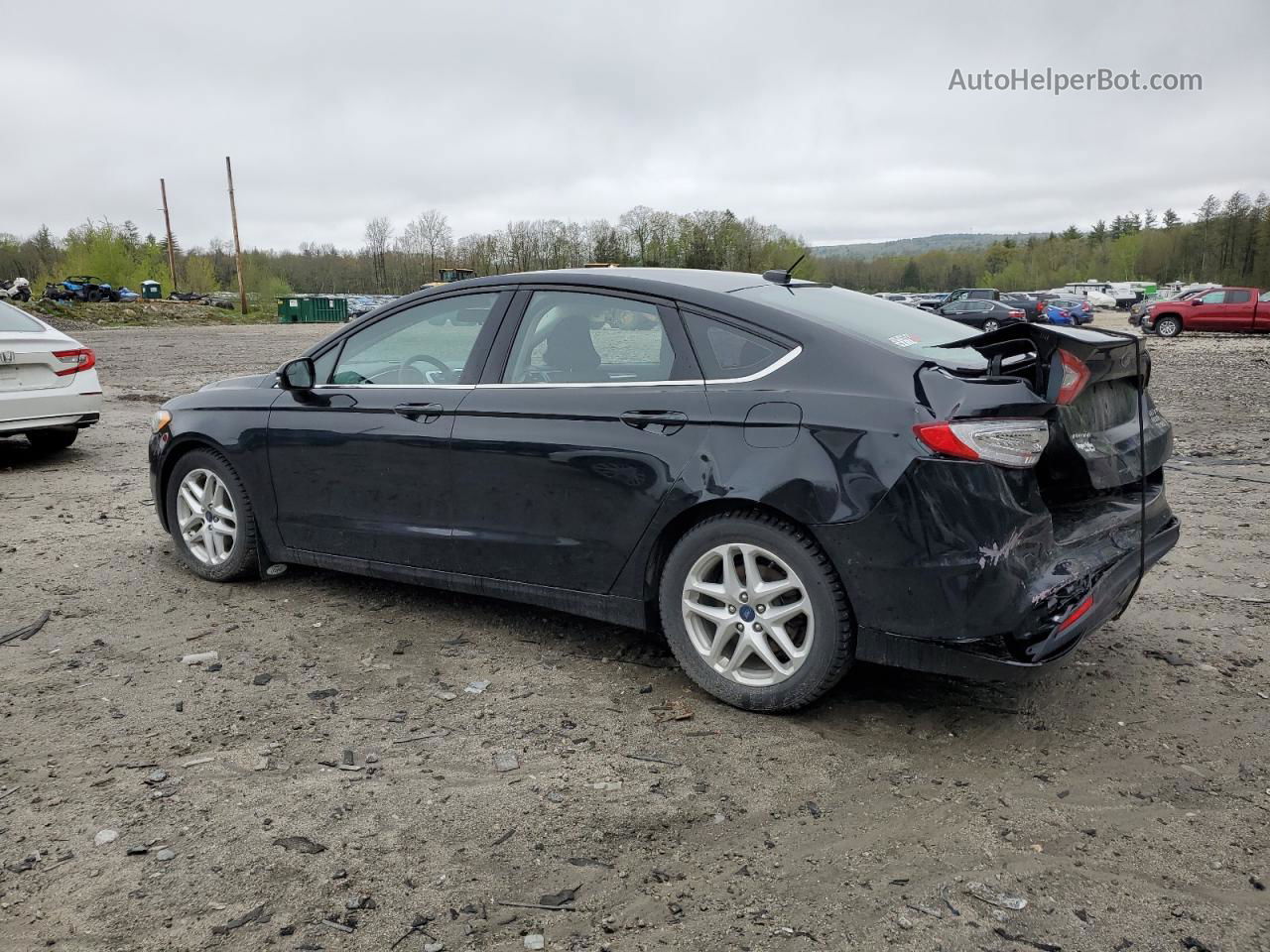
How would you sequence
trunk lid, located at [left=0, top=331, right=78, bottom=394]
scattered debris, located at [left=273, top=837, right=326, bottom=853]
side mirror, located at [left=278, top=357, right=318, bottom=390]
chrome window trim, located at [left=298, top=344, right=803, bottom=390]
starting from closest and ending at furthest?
scattered debris, located at [left=273, top=837, right=326, bottom=853] < chrome window trim, located at [left=298, top=344, right=803, bottom=390] < side mirror, located at [left=278, top=357, right=318, bottom=390] < trunk lid, located at [left=0, top=331, right=78, bottom=394]

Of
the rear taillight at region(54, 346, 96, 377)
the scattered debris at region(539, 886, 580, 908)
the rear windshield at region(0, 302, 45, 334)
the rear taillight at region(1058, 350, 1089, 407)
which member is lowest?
the scattered debris at region(539, 886, 580, 908)

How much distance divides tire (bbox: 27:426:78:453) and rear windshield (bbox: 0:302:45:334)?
110 centimetres

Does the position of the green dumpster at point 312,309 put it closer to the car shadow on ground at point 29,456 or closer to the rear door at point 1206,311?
the rear door at point 1206,311

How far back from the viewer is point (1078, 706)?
12.0 ft

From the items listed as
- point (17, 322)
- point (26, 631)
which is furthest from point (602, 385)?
point (17, 322)

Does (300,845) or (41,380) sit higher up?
(41,380)

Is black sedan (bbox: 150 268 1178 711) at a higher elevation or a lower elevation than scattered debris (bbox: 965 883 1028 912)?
higher

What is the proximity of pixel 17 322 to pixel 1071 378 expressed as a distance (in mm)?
8642

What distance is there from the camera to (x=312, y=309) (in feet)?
211

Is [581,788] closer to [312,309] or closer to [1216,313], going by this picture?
[1216,313]

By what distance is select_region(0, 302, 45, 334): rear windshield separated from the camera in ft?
27.6

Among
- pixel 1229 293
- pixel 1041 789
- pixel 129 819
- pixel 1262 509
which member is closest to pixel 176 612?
pixel 129 819

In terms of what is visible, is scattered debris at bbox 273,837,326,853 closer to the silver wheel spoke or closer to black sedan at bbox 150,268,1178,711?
black sedan at bbox 150,268,1178,711

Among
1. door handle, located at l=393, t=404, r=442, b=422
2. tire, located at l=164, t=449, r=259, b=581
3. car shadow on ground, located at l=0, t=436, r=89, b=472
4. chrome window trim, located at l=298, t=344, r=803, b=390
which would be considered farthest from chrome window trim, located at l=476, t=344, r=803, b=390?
car shadow on ground, located at l=0, t=436, r=89, b=472
